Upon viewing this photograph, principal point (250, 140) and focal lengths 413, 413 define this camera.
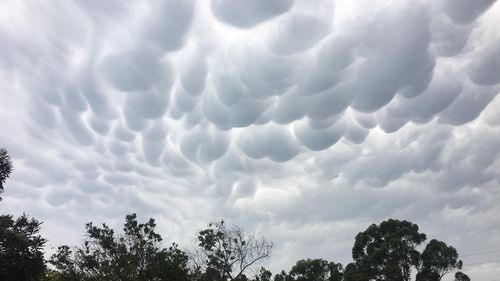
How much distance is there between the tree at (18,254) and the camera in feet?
86.4

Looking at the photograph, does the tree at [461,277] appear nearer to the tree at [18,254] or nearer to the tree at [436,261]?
the tree at [436,261]

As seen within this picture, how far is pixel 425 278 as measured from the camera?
60.9 meters

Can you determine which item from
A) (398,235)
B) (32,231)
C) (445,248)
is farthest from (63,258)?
(445,248)

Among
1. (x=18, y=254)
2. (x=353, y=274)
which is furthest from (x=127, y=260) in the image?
(x=353, y=274)

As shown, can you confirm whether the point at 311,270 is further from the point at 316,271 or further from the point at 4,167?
the point at 4,167

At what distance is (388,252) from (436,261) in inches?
269

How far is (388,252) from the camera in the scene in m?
63.0

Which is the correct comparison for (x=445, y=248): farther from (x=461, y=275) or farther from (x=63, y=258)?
(x=63, y=258)

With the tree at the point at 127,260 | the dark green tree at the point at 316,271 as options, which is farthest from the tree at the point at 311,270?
the tree at the point at 127,260

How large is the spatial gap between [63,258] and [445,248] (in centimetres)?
5329

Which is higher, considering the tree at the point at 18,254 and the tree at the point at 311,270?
the tree at the point at 311,270

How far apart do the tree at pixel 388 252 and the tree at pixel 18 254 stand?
1890 inches

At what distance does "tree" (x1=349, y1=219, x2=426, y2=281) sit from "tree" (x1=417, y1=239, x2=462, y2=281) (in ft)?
4.12

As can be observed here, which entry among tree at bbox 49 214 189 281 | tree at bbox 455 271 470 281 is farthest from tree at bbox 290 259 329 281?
tree at bbox 49 214 189 281
